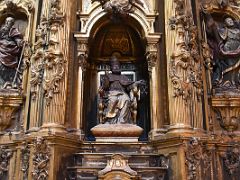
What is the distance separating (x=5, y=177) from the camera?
372 inches

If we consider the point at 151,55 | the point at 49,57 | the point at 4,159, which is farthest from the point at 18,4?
the point at 4,159

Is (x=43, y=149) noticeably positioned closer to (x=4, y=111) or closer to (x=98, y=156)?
(x=98, y=156)

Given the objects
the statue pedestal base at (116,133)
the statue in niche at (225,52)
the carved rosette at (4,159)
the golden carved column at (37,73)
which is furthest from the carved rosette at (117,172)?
the statue in niche at (225,52)

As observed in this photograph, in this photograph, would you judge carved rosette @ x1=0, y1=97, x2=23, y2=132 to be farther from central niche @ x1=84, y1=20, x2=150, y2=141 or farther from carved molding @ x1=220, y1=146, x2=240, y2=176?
carved molding @ x1=220, y1=146, x2=240, y2=176

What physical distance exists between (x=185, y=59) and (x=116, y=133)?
2669 millimetres

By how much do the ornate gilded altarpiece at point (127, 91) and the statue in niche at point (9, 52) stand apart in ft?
0.10

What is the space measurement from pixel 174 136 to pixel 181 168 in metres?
0.76

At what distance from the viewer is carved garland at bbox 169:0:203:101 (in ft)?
30.0

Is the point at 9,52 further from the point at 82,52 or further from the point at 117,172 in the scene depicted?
the point at 117,172

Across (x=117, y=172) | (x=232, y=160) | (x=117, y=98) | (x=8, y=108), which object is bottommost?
(x=117, y=172)

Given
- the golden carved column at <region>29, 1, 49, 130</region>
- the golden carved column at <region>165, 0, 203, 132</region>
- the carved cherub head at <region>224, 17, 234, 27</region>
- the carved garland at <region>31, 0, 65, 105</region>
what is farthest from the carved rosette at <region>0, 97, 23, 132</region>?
the carved cherub head at <region>224, 17, 234, 27</region>

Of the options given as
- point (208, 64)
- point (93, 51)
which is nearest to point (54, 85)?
point (93, 51)

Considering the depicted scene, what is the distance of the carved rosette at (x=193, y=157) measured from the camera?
27.5 feet

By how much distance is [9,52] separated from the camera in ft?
34.9
